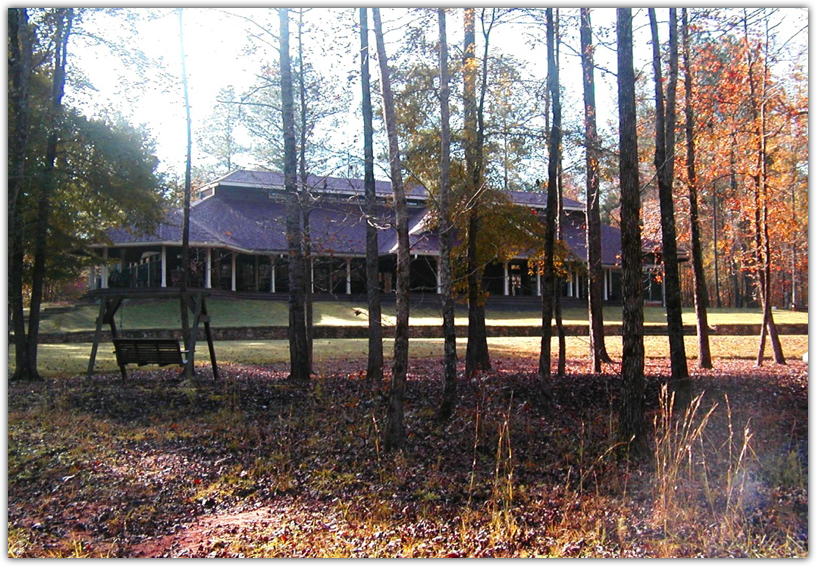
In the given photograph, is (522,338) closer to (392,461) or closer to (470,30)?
(470,30)

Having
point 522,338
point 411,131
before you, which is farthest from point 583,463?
point 522,338

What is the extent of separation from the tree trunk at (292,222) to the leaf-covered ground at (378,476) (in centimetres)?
76

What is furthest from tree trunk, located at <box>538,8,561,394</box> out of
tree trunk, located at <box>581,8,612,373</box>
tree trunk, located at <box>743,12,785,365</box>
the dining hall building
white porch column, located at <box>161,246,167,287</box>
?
white porch column, located at <box>161,246,167,287</box>

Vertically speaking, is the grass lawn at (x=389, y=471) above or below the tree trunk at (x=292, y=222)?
below

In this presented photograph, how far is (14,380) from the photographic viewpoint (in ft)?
40.6

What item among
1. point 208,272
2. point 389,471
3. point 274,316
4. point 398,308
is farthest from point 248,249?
point 389,471

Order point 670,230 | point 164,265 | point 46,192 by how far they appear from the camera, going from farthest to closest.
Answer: point 164,265, point 46,192, point 670,230

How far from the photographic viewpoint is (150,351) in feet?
37.9

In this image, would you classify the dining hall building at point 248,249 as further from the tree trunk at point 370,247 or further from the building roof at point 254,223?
the tree trunk at point 370,247

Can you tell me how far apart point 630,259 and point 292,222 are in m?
6.22

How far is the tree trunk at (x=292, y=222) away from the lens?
11781 mm

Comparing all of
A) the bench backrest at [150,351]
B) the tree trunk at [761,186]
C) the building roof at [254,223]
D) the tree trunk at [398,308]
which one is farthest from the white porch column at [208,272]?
the tree trunk at [398,308]

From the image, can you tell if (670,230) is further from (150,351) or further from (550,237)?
(150,351)

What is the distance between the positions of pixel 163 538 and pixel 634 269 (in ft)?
19.2
